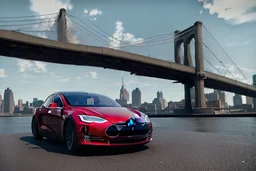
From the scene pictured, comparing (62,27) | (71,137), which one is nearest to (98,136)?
(71,137)

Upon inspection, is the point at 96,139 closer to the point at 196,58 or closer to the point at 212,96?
the point at 196,58

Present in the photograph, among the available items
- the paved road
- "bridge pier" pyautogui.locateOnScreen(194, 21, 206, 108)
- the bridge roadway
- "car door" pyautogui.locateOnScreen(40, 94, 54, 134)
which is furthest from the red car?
"bridge pier" pyautogui.locateOnScreen(194, 21, 206, 108)

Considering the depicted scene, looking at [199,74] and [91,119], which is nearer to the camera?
[91,119]

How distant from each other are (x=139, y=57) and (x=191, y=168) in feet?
123

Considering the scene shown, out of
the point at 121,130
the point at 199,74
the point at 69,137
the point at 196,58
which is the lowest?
the point at 69,137

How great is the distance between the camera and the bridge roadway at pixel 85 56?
3100 cm

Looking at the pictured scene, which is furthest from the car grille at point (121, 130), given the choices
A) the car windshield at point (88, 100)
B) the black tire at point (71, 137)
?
the car windshield at point (88, 100)

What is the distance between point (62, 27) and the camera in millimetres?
40250

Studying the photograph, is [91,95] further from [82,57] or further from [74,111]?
[82,57]

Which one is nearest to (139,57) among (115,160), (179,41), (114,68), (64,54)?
(114,68)

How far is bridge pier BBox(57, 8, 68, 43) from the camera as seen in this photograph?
124 ft

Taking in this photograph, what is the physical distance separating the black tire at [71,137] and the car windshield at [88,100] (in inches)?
22.7

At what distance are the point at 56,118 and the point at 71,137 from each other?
87cm

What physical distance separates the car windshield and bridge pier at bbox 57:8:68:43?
33213 mm
